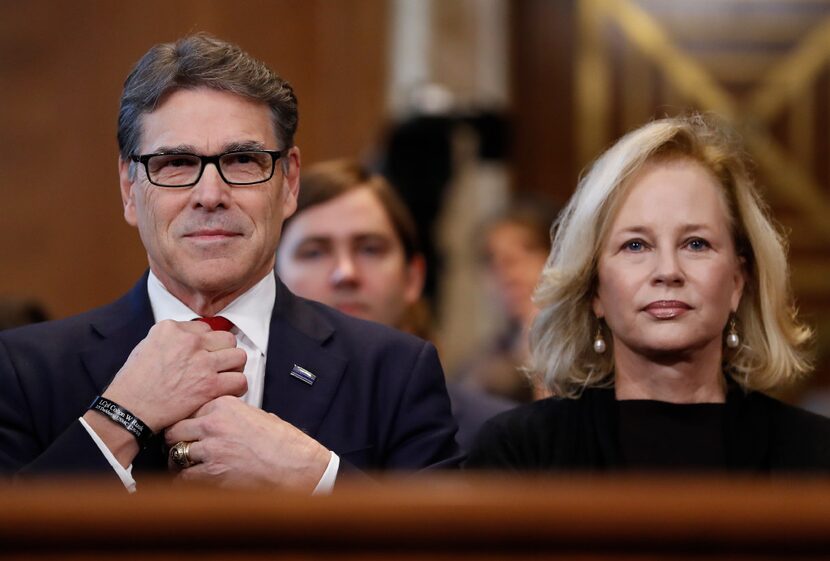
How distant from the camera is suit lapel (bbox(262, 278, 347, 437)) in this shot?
230cm

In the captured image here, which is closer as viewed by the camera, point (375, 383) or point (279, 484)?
point (279, 484)

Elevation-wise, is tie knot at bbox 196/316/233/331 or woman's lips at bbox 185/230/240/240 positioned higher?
woman's lips at bbox 185/230/240/240

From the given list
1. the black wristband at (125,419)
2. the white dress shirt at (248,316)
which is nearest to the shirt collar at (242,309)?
the white dress shirt at (248,316)

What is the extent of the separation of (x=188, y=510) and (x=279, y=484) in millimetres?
951

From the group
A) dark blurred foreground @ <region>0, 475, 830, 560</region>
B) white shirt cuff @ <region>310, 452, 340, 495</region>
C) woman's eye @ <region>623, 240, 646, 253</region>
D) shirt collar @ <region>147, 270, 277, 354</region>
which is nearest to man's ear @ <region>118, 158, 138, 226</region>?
shirt collar @ <region>147, 270, 277, 354</region>

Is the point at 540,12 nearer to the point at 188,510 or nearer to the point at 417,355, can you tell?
A: the point at 417,355

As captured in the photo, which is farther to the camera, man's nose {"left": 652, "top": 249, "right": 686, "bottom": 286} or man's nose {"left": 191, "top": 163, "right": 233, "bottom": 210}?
man's nose {"left": 652, "top": 249, "right": 686, "bottom": 286}

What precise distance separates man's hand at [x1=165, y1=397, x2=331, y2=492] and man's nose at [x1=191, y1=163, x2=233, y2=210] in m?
0.34

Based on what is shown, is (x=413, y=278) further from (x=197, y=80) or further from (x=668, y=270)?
(x=197, y=80)

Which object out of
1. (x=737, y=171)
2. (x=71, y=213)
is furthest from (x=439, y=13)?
(x=737, y=171)

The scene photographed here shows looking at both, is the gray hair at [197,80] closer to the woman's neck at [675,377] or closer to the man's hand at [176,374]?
the man's hand at [176,374]

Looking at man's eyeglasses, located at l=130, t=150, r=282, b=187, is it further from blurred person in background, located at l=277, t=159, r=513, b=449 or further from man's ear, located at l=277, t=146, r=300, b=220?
blurred person in background, located at l=277, t=159, r=513, b=449

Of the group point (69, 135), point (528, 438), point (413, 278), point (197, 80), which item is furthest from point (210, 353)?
point (69, 135)

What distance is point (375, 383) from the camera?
237cm
